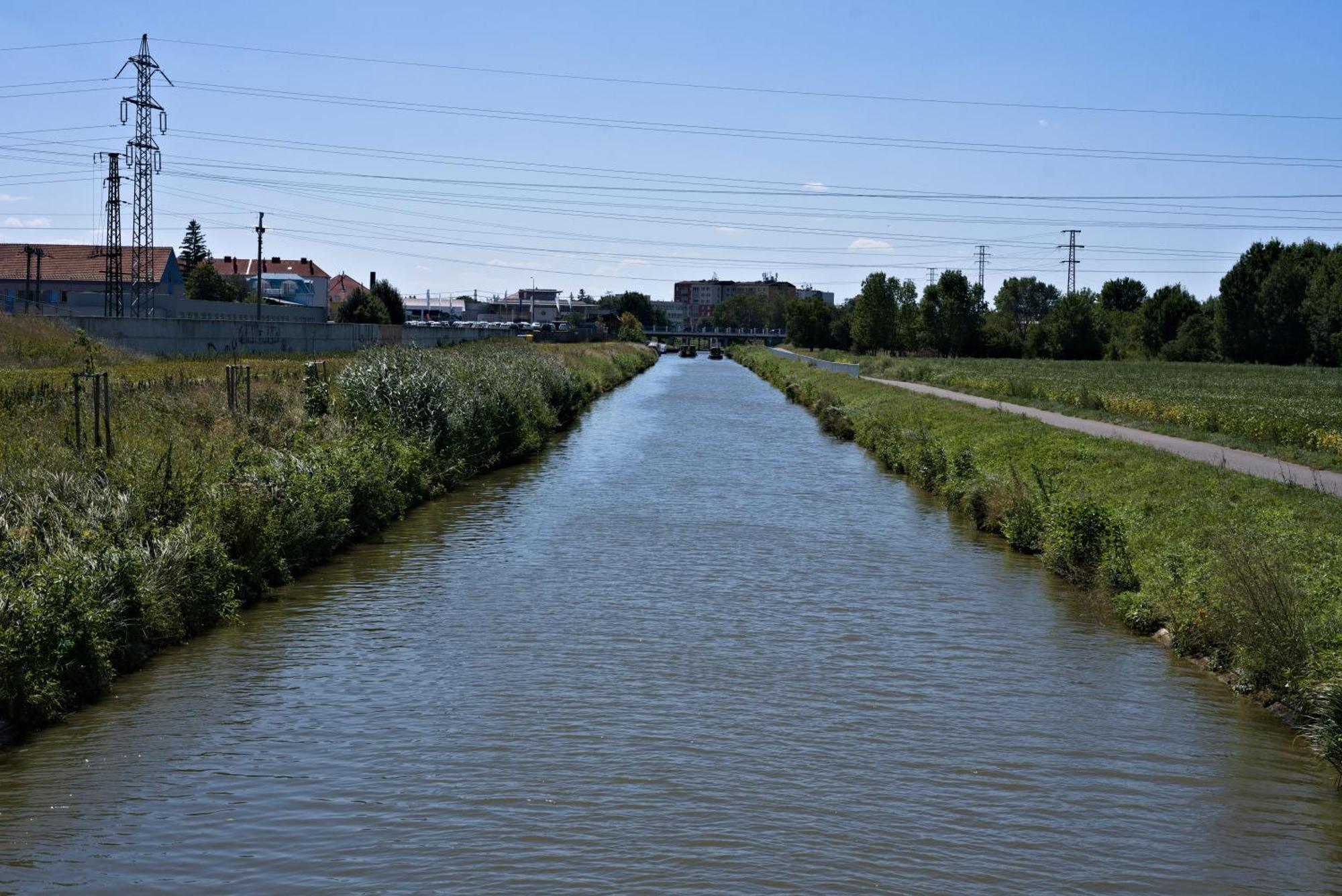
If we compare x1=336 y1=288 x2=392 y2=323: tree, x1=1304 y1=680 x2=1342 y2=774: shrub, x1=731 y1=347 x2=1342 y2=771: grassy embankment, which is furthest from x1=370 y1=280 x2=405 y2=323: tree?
x1=1304 y1=680 x2=1342 y2=774: shrub

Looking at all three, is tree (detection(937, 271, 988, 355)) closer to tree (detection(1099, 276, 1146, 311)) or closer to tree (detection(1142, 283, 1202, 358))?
tree (detection(1142, 283, 1202, 358))

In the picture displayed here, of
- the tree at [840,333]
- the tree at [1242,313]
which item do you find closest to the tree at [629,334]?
the tree at [840,333]

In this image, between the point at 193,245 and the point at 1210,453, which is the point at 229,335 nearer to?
the point at 1210,453

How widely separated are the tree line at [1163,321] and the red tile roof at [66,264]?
59594 millimetres

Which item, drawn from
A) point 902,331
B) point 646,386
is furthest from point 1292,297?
point 646,386

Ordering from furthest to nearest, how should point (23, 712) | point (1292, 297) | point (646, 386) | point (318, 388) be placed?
point (1292, 297)
point (646, 386)
point (318, 388)
point (23, 712)

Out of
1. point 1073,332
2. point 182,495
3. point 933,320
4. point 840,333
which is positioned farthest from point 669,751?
point 840,333

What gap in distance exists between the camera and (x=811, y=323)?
151250 millimetres

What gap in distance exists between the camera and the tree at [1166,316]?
11106 cm

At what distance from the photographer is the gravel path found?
21109 mm

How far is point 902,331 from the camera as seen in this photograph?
368 ft

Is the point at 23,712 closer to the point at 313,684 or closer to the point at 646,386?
the point at 313,684

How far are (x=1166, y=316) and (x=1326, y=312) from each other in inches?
1014

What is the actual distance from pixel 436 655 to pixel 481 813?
447cm
